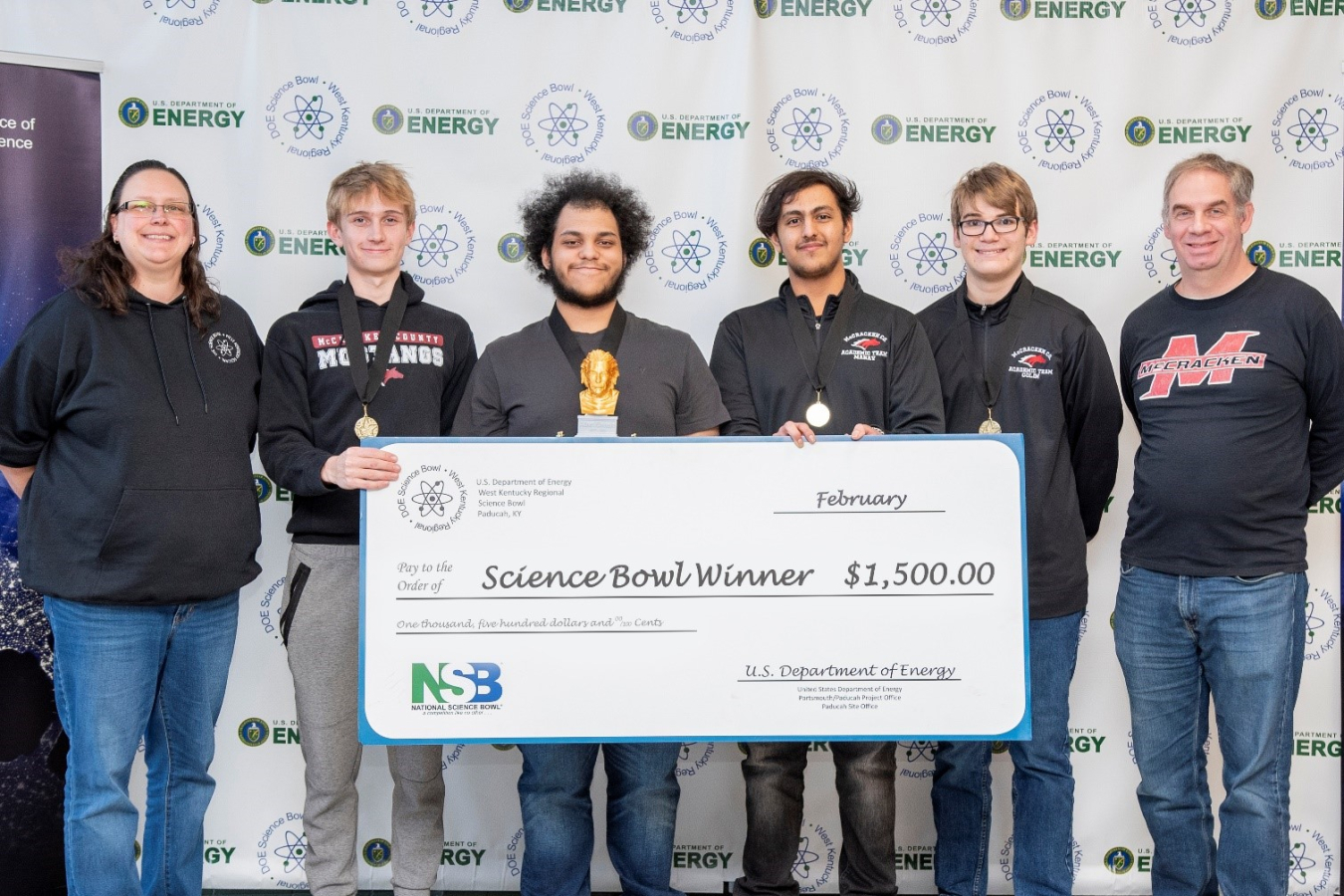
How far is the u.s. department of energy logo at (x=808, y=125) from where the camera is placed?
11.9ft

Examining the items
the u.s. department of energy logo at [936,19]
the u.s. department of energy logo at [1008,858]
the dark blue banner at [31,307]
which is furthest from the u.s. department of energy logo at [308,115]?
the u.s. department of energy logo at [1008,858]

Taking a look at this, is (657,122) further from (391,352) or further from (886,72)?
(391,352)

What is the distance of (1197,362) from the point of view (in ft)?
9.36

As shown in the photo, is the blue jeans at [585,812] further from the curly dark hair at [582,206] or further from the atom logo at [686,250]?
the atom logo at [686,250]

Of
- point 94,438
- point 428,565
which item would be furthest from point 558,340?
point 94,438

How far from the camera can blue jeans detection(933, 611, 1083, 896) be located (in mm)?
2928

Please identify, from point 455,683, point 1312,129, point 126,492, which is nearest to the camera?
point 455,683

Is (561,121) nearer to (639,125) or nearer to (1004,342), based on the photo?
(639,125)

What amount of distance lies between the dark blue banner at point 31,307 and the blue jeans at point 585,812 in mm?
1587

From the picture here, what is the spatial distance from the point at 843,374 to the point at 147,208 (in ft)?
6.30

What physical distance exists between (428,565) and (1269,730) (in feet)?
7.58

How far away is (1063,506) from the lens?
9.55ft

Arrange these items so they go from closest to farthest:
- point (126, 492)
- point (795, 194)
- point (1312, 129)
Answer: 1. point (126, 492)
2. point (795, 194)
3. point (1312, 129)

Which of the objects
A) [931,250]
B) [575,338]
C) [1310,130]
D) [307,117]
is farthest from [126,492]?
[1310,130]
